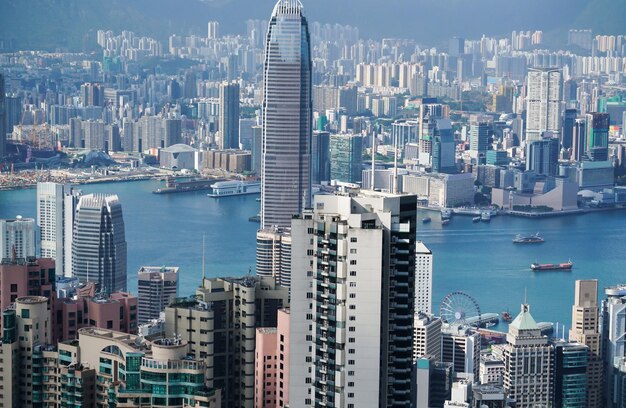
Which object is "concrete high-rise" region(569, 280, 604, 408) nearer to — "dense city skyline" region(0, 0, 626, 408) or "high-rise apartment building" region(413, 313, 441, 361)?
"dense city skyline" region(0, 0, 626, 408)

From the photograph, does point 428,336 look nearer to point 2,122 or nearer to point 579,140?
point 2,122

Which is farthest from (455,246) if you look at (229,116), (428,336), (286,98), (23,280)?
(23,280)

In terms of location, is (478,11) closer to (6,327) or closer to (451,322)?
(451,322)

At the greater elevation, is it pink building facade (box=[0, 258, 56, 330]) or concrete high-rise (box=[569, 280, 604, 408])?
pink building facade (box=[0, 258, 56, 330])

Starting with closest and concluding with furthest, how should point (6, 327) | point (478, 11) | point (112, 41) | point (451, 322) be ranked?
point (6, 327)
point (451, 322)
point (478, 11)
point (112, 41)

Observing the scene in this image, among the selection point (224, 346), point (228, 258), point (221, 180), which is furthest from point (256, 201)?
point (224, 346)

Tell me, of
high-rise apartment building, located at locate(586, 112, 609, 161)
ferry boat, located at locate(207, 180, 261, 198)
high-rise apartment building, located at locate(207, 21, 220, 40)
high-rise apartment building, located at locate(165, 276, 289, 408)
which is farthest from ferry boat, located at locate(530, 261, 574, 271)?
high-rise apartment building, located at locate(207, 21, 220, 40)

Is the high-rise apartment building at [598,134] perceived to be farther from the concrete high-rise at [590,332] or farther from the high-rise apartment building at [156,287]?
the high-rise apartment building at [156,287]
